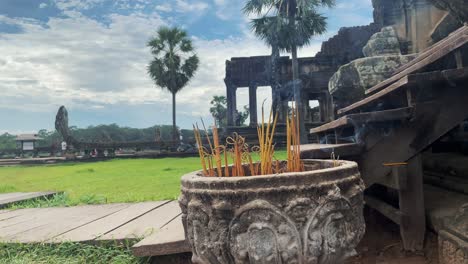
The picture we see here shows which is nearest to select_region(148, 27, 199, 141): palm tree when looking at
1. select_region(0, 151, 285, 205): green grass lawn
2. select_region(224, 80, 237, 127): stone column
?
select_region(224, 80, 237, 127): stone column

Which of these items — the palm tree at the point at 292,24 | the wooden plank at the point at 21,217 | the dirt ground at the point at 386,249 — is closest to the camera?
the dirt ground at the point at 386,249

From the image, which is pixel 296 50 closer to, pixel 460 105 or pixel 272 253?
pixel 460 105

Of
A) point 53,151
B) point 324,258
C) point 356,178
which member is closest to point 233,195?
point 324,258

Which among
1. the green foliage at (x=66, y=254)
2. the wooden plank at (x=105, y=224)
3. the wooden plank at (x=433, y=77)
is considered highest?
the wooden plank at (x=433, y=77)

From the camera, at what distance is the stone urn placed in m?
1.59

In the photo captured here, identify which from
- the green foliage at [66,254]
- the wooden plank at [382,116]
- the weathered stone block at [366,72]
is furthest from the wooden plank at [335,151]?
the weathered stone block at [366,72]

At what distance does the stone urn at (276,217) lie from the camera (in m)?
1.59

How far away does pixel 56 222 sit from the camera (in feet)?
11.4

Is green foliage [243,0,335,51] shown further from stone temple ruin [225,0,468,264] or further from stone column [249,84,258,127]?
stone temple ruin [225,0,468,264]

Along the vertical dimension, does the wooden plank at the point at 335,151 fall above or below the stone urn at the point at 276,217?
above

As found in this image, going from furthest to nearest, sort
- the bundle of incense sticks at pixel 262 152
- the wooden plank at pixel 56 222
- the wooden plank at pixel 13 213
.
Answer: the wooden plank at pixel 13 213
the wooden plank at pixel 56 222
the bundle of incense sticks at pixel 262 152

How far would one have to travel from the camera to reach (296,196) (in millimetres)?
1610

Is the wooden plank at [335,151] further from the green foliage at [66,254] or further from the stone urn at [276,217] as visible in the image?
the green foliage at [66,254]

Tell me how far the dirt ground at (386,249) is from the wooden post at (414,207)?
3.8 inches
